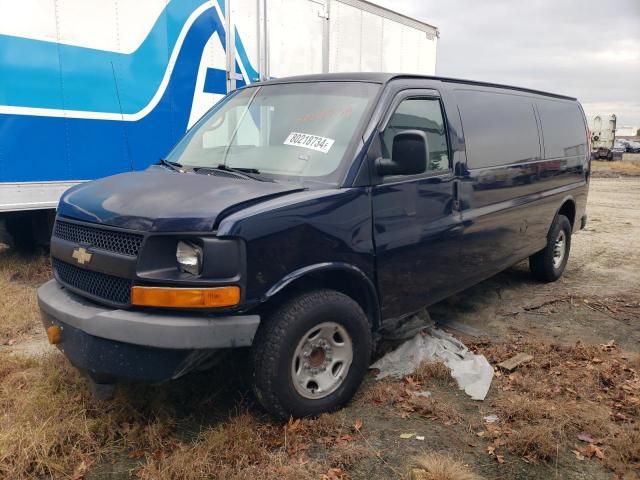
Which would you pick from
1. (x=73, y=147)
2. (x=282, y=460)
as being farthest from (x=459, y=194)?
(x=73, y=147)

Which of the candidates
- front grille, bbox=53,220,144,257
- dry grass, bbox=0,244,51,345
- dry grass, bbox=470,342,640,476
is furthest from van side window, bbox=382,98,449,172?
dry grass, bbox=0,244,51,345

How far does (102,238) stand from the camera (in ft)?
9.97

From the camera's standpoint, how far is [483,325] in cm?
509

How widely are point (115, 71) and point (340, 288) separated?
406 cm

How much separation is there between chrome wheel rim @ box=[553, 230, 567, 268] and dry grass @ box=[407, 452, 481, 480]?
422 cm

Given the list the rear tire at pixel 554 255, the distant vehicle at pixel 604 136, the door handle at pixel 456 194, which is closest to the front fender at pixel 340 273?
the door handle at pixel 456 194

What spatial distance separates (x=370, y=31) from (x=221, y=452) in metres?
7.65

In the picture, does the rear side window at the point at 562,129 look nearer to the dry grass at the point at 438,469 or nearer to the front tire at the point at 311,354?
the front tire at the point at 311,354

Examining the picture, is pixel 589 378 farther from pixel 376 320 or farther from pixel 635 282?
pixel 635 282

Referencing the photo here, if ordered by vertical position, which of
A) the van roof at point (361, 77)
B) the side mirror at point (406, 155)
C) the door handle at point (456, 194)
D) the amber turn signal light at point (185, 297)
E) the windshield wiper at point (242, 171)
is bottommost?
the amber turn signal light at point (185, 297)

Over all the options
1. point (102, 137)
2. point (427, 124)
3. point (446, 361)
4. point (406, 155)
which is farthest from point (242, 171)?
point (102, 137)

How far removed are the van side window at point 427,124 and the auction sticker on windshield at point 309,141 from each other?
420mm

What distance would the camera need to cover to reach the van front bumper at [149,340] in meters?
2.73

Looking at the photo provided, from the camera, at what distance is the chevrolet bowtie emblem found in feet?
10.0
